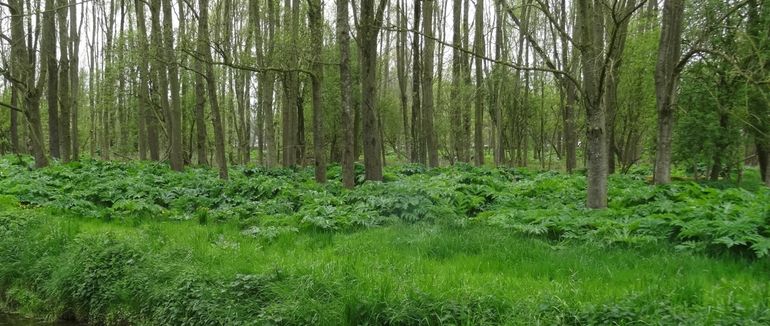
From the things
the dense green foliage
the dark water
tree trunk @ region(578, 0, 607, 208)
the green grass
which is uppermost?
tree trunk @ region(578, 0, 607, 208)

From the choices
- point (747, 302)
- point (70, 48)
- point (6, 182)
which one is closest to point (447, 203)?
point (747, 302)

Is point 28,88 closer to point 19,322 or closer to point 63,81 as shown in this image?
point 63,81

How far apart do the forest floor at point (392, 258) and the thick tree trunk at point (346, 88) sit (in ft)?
4.81

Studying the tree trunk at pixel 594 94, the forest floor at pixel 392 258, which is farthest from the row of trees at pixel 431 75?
the forest floor at pixel 392 258

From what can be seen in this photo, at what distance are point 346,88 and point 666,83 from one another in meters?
6.73

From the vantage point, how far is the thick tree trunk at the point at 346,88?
1105cm

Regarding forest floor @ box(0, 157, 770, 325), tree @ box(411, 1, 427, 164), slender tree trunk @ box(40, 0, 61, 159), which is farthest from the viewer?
tree @ box(411, 1, 427, 164)

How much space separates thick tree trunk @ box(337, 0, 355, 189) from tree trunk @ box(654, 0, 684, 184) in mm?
6601

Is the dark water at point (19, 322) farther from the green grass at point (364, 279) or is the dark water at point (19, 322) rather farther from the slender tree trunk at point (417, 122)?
the slender tree trunk at point (417, 122)

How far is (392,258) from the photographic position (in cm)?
612

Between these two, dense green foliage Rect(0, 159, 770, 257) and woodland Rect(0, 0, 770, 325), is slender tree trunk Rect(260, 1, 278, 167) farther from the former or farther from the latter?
dense green foliage Rect(0, 159, 770, 257)

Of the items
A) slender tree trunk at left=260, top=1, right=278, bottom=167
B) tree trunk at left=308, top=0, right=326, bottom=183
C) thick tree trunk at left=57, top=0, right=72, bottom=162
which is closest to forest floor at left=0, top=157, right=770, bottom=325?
tree trunk at left=308, top=0, right=326, bottom=183

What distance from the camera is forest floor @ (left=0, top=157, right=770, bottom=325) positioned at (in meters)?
4.53

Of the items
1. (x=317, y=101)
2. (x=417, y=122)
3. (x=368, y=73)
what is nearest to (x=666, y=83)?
(x=368, y=73)
